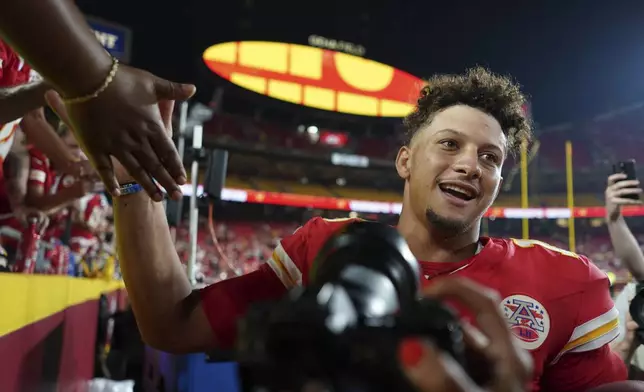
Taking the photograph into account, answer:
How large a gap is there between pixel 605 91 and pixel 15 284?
68.0 feet

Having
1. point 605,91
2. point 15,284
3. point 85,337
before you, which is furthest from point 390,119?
point 15,284

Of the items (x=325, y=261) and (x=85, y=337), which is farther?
(x=85, y=337)

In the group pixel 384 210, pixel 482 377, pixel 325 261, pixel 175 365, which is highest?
pixel 384 210

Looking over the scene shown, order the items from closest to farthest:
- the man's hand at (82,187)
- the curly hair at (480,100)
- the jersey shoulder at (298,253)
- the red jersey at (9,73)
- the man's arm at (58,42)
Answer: the man's arm at (58,42)
the jersey shoulder at (298,253)
the curly hair at (480,100)
the red jersey at (9,73)
the man's hand at (82,187)

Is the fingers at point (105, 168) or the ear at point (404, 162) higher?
the ear at point (404, 162)

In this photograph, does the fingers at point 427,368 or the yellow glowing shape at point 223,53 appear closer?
the fingers at point 427,368

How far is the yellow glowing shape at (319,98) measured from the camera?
17.3 m

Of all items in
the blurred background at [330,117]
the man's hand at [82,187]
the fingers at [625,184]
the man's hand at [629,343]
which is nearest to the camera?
the man's hand at [629,343]

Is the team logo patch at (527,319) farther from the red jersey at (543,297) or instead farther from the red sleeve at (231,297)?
the red sleeve at (231,297)

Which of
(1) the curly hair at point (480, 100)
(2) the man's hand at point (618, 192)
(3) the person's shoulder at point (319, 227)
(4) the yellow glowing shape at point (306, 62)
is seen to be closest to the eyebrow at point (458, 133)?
(1) the curly hair at point (480, 100)

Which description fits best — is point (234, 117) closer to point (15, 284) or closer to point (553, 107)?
point (553, 107)

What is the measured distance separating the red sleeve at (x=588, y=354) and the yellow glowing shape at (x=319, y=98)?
1622 cm

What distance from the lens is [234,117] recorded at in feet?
68.5

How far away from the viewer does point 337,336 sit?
0.43m
